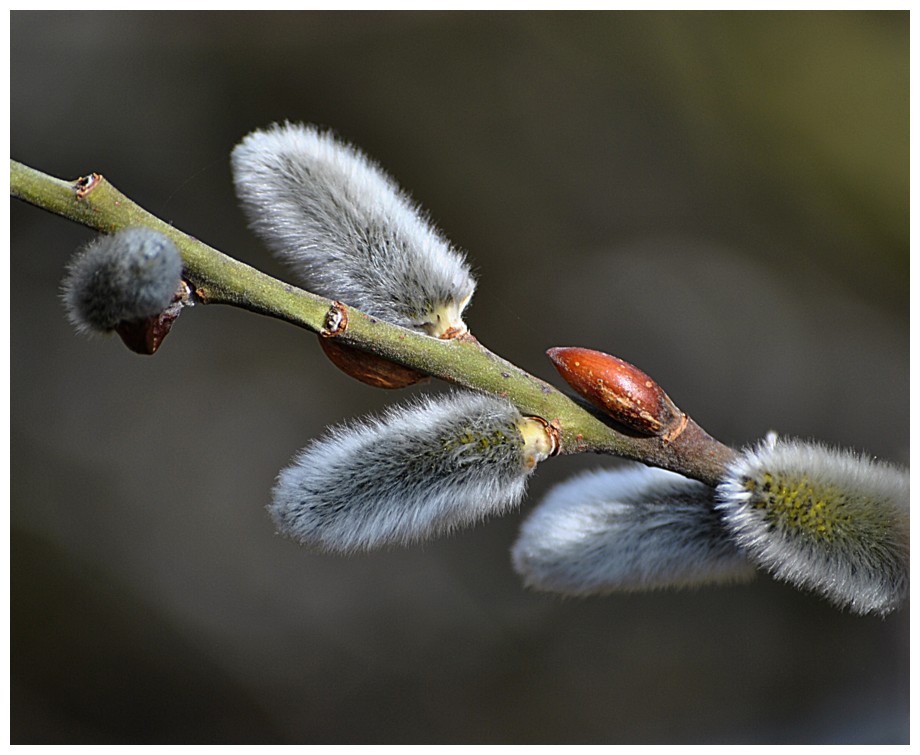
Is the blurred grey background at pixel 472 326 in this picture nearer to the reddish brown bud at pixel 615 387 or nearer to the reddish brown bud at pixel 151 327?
the reddish brown bud at pixel 615 387

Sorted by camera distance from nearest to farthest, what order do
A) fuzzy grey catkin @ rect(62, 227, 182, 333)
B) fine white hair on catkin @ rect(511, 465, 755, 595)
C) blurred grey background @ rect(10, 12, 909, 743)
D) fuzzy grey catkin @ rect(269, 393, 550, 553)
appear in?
fuzzy grey catkin @ rect(62, 227, 182, 333) < fuzzy grey catkin @ rect(269, 393, 550, 553) < fine white hair on catkin @ rect(511, 465, 755, 595) < blurred grey background @ rect(10, 12, 909, 743)

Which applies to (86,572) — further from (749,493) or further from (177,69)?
(749,493)

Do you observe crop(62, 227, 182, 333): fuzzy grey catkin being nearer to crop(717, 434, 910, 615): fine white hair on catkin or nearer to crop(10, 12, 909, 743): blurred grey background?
crop(717, 434, 910, 615): fine white hair on catkin

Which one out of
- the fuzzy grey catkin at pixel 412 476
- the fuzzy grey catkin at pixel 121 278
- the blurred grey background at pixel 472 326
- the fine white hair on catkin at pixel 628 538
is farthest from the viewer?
the blurred grey background at pixel 472 326

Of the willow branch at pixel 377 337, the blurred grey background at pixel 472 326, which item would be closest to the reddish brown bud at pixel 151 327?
the willow branch at pixel 377 337

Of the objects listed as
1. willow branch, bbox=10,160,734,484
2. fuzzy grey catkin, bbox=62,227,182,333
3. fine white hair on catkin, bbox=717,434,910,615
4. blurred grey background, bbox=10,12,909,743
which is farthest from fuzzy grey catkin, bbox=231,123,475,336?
blurred grey background, bbox=10,12,909,743

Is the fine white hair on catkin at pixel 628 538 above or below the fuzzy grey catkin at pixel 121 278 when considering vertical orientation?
above

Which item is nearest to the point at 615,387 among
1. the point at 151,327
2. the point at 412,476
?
the point at 412,476

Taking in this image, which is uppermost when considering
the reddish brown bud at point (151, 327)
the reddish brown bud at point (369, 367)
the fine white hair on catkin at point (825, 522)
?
the fine white hair on catkin at point (825, 522)
